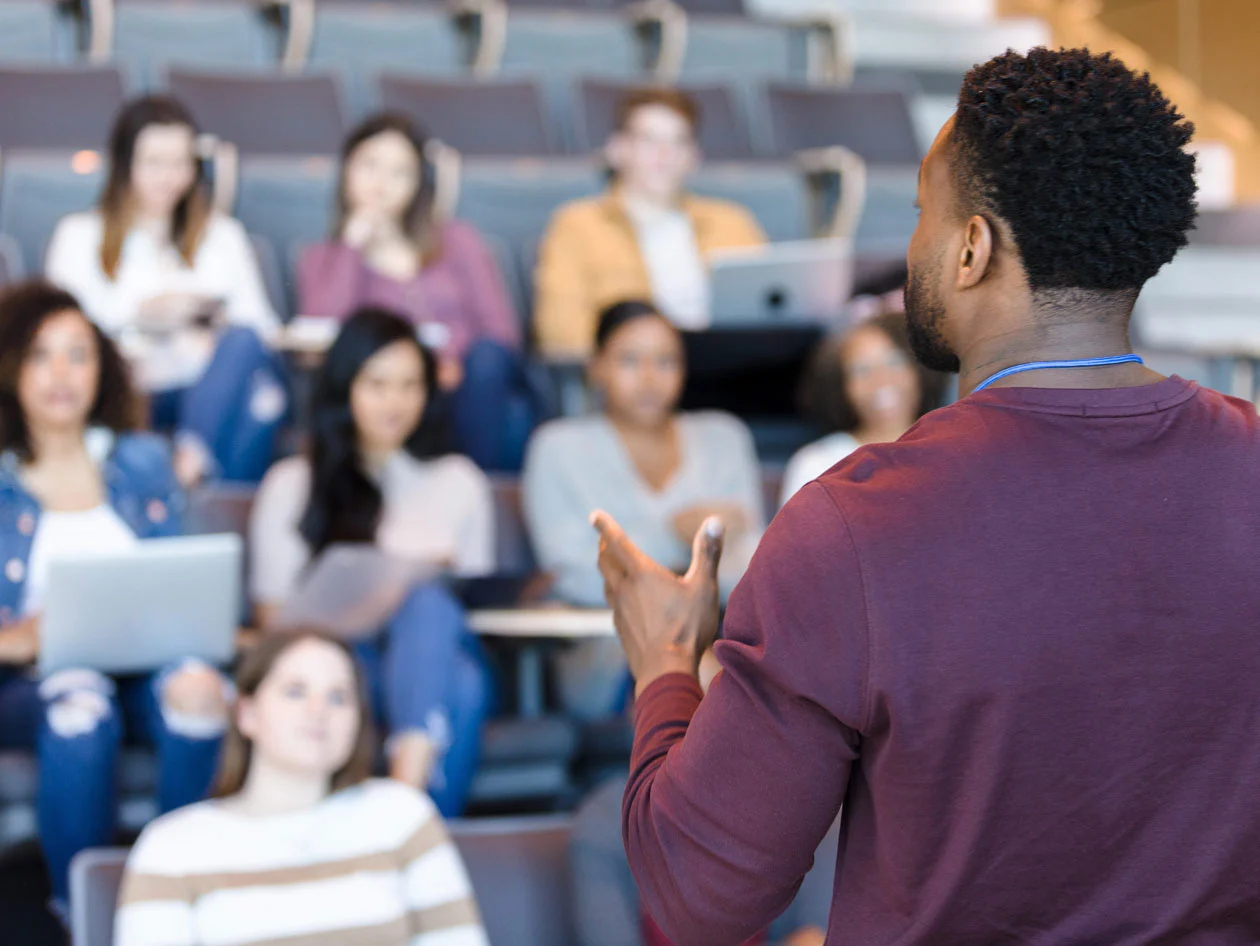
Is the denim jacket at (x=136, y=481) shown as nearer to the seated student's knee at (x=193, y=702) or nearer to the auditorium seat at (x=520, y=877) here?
the seated student's knee at (x=193, y=702)

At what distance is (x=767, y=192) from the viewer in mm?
2893

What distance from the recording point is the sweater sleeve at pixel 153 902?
137 centimetres

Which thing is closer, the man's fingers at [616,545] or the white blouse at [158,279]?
the man's fingers at [616,545]

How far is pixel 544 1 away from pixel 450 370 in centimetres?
165

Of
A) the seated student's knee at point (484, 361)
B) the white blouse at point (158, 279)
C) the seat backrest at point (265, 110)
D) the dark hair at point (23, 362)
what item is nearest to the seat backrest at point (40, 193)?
the white blouse at point (158, 279)

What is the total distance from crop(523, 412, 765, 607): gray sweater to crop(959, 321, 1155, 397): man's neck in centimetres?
130

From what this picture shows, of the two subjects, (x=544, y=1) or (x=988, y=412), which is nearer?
(x=988, y=412)

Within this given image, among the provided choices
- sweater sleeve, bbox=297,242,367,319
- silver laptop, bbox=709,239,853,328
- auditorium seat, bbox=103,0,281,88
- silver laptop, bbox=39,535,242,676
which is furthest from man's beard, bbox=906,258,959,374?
auditorium seat, bbox=103,0,281,88

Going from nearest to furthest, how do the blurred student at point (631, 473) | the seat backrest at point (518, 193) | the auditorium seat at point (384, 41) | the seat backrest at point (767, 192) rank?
the blurred student at point (631, 473), the seat backrest at point (518, 193), the seat backrest at point (767, 192), the auditorium seat at point (384, 41)

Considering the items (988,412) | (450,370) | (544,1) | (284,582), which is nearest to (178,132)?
(450,370)

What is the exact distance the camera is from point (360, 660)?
1733 millimetres

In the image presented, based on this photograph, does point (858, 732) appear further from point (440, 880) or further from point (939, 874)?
point (440, 880)

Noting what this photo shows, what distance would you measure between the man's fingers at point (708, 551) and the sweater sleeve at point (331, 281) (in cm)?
163

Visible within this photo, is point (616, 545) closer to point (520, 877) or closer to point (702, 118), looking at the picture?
point (520, 877)
